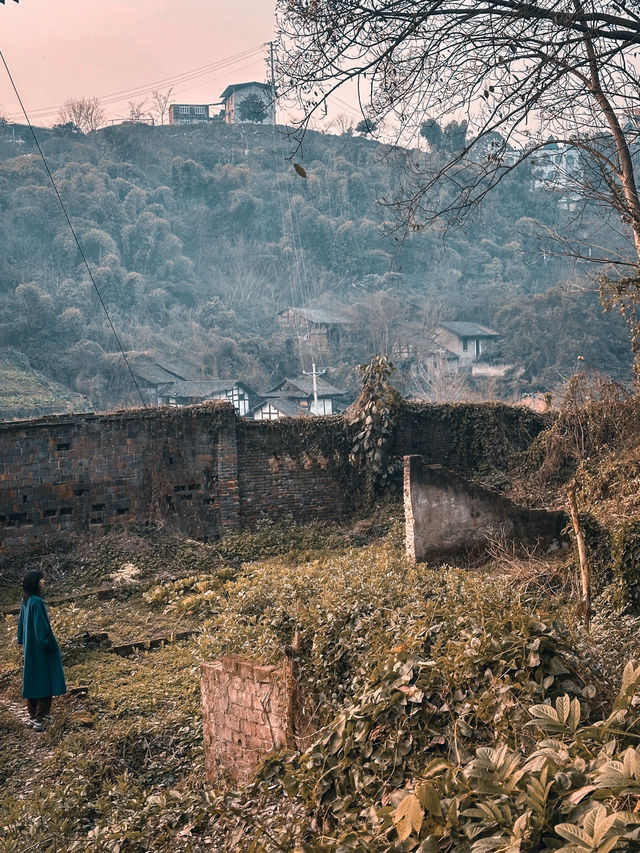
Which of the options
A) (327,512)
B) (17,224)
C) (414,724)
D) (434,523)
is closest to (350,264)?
(17,224)

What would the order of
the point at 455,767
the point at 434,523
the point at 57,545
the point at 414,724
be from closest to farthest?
1. the point at 455,767
2. the point at 414,724
3. the point at 434,523
4. the point at 57,545

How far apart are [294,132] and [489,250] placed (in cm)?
5836

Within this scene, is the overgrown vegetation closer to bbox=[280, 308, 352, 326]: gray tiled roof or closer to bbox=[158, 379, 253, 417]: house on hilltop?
bbox=[158, 379, 253, 417]: house on hilltop

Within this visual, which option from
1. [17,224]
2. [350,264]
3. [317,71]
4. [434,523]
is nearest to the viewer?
[317,71]

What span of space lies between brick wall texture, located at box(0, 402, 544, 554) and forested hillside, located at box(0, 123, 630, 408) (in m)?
29.1

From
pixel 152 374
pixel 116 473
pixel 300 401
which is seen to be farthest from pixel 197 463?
pixel 152 374

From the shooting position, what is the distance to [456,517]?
10250 millimetres

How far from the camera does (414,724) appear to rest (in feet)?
12.6

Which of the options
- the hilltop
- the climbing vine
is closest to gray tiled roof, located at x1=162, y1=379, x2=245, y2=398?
the hilltop

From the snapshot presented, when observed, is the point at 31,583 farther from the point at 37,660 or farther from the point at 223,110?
the point at 223,110

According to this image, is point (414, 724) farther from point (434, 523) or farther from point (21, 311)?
point (21, 311)

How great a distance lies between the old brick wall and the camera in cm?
1338

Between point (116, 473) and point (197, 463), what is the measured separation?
1479 millimetres

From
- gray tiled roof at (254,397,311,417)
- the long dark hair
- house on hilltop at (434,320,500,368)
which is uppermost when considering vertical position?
the long dark hair
